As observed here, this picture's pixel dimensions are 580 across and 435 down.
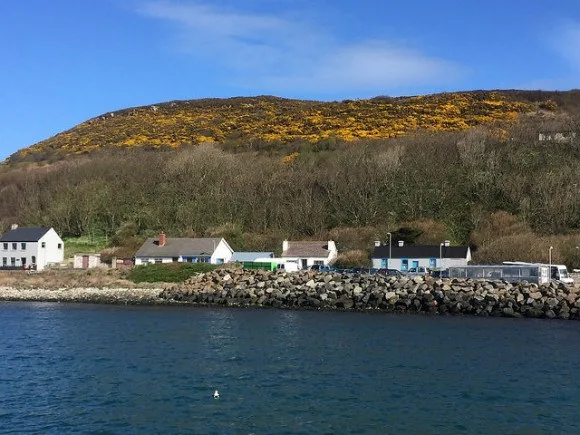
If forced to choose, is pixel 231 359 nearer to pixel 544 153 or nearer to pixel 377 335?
pixel 377 335

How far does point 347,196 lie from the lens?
2827 inches

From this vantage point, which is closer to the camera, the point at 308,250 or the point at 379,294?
the point at 379,294

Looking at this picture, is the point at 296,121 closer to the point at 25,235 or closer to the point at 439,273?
the point at 25,235

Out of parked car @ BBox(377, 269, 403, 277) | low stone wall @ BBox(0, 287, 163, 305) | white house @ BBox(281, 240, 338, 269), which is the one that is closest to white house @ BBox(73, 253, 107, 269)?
low stone wall @ BBox(0, 287, 163, 305)

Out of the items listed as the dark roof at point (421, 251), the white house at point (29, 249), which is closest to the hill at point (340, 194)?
the dark roof at point (421, 251)

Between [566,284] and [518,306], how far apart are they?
5916 mm

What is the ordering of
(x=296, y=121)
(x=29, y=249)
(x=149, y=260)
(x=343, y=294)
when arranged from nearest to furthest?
(x=343, y=294) < (x=149, y=260) < (x=29, y=249) < (x=296, y=121)

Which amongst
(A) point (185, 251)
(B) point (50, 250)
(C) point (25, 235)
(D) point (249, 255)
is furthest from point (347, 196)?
(C) point (25, 235)

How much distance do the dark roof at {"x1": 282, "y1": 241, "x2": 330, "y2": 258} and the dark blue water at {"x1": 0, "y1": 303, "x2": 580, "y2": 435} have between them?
27089 millimetres

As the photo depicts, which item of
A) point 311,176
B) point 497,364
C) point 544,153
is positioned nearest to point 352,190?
point 311,176

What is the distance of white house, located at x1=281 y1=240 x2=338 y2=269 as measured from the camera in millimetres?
62438

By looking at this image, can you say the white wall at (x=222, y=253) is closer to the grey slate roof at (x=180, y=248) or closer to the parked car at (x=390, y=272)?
the grey slate roof at (x=180, y=248)

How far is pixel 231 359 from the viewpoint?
2470 cm

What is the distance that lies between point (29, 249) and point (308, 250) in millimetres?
30103
